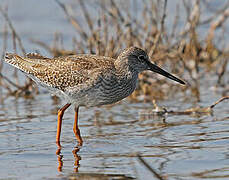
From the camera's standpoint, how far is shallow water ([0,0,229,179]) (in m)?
5.43

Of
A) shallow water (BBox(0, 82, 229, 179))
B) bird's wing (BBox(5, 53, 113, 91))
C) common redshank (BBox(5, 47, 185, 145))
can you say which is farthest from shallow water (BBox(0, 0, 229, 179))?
bird's wing (BBox(5, 53, 113, 91))

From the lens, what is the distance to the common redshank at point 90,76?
686cm

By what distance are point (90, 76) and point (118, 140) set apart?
36.1 inches

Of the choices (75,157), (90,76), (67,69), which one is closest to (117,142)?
(75,157)

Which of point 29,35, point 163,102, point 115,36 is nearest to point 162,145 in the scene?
point 163,102

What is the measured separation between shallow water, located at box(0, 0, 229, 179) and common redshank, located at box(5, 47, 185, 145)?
0.45 m

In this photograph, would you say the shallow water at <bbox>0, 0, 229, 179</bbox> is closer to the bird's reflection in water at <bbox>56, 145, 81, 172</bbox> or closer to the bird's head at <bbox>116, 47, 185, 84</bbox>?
the bird's reflection in water at <bbox>56, 145, 81, 172</bbox>

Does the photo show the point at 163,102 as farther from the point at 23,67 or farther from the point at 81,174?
the point at 81,174

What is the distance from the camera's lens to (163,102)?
9.14m

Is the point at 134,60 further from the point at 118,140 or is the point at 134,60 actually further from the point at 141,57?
the point at 118,140

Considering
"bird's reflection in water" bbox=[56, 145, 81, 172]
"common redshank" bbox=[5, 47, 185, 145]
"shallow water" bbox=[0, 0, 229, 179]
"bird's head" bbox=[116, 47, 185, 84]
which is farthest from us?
"bird's head" bbox=[116, 47, 185, 84]

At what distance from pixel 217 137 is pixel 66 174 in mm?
2215

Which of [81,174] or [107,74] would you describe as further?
[107,74]

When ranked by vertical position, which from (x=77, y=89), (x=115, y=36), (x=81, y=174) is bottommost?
(x=81, y=174)
